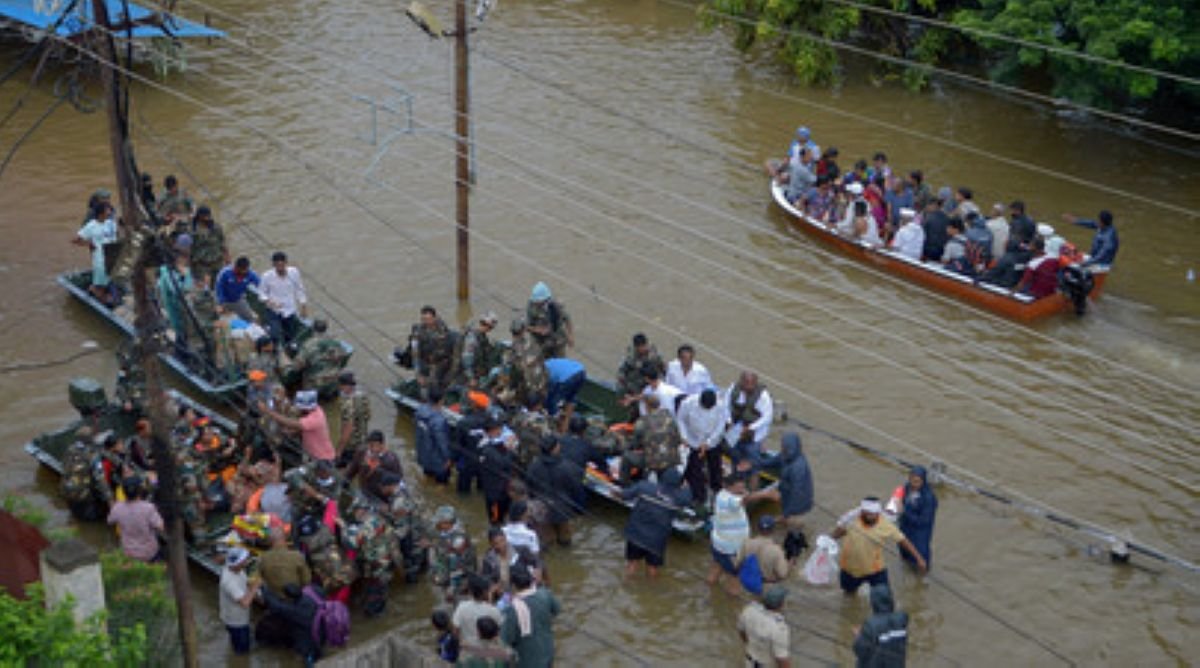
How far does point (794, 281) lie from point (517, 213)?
4.89 m

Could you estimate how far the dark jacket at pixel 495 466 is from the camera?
48.0ft

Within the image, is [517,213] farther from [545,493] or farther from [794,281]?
[545,493]

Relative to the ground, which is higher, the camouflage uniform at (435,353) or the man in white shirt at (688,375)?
the man in white shirt at (688,375)

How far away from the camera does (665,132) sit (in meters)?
27.1

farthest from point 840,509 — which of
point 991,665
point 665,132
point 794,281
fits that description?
point 665,132

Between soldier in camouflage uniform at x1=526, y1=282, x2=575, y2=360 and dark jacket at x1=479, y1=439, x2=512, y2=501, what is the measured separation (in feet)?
8.32

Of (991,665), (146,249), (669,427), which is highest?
(146,249)

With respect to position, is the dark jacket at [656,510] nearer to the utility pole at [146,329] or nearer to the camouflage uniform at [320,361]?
the utility pole at [146,329]

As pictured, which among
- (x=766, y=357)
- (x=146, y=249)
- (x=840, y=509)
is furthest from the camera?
(x=766, y=357)

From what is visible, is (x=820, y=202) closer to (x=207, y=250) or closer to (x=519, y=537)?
(x=207, y=250)

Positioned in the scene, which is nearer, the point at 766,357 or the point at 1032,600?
the point at 1032,600

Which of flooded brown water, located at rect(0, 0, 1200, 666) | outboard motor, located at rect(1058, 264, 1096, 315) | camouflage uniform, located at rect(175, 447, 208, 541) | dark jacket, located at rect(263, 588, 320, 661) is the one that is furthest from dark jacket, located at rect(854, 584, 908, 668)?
outboard motor, located at rect(1058, 264, 1096, 315)

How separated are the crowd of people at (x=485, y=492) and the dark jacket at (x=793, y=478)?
0.06ft

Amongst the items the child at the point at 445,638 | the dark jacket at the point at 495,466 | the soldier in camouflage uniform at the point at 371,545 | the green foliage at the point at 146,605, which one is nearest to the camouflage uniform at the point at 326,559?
the soldier in camouflage uniform at the point at 371,545
